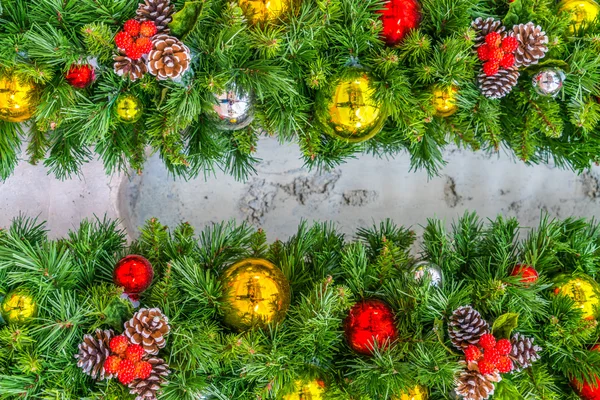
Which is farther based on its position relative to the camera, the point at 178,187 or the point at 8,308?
the point at 178,187

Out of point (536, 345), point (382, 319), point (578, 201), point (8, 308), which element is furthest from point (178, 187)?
point (578, 201)

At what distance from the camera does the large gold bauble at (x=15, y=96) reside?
782 mm

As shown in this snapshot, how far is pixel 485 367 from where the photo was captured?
702 mm

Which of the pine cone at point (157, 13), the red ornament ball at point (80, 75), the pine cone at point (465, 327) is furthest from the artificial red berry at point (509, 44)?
the red ornament ball at point (80, 75)

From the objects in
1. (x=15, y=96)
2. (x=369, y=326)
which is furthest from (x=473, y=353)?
(x=15, y=96)

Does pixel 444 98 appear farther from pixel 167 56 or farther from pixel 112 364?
pixel 112 364

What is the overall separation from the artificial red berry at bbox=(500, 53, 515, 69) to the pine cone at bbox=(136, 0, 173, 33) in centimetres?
52

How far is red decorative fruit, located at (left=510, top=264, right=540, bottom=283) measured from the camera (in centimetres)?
77

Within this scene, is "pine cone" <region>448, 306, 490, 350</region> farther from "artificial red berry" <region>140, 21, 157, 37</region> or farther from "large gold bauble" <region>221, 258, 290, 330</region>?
"artificial red berry" <region>140, 21, 157, 37</region>

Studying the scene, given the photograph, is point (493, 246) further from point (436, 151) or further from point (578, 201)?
point (578, 201)

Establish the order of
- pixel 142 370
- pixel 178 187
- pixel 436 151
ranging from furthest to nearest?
pixel 178 187 < pixel 436 151 < pixel 142 370

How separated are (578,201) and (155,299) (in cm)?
108

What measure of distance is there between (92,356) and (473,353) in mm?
520

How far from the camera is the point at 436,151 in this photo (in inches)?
37.2
